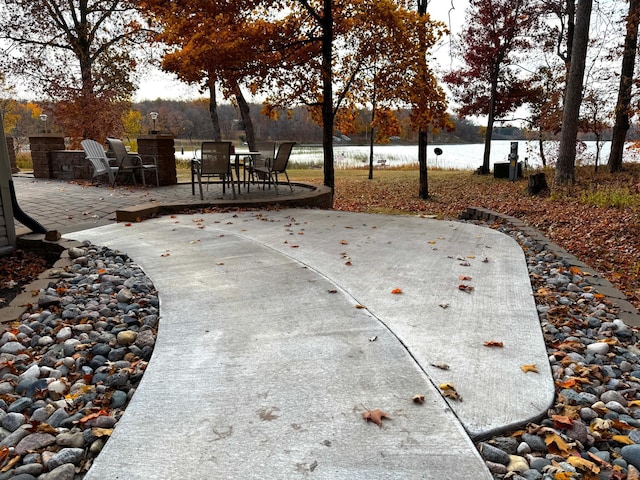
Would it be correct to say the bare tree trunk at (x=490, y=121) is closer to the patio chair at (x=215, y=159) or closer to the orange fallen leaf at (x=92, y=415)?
the patio chair at (x=215, y=159)

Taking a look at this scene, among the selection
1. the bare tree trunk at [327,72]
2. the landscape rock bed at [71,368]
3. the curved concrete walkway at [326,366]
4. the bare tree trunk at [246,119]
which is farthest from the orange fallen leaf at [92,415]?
the bare tree trunk at [246,119]

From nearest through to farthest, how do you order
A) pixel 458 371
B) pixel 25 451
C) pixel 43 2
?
pixel 25 451 → pixel 458 371 → pixel 43 2

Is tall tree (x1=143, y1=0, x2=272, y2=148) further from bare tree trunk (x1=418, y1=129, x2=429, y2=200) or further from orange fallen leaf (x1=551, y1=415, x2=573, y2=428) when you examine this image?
orange fallen leaf (x1=551, y1=415, x2=573, y2=428)

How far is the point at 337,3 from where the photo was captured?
8.71 m

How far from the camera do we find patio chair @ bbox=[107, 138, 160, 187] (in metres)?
8.49

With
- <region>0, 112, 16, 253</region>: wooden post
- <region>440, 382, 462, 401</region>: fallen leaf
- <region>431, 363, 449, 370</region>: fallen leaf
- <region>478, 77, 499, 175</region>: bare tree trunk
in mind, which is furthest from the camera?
<region>478, 77, 499, 175</region>: bare tree trunk

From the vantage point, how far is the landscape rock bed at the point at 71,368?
61.8 inches

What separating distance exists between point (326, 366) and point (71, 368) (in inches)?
47.4

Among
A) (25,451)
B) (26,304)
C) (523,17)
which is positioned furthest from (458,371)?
(523,17)

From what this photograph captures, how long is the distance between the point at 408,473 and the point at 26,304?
252cm

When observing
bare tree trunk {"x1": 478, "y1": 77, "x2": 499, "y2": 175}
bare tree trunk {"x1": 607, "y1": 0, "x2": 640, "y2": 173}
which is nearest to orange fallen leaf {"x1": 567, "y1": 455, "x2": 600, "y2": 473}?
bare tree trunk {"x1": 607, "y1": 0, "x2": 640, "y2": 173}

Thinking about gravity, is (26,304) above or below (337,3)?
below

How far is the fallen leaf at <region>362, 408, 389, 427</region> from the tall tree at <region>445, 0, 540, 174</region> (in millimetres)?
16872

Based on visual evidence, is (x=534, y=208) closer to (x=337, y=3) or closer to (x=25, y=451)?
(x=337, y=3)
